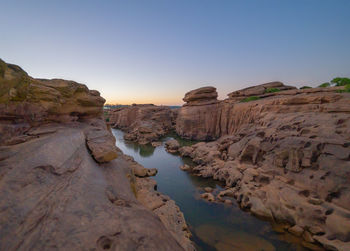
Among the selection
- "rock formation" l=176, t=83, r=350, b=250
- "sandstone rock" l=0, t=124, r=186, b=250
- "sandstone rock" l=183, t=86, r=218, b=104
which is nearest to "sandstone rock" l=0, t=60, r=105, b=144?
"sandstone rock" l=0, t=124, r=186, b=250

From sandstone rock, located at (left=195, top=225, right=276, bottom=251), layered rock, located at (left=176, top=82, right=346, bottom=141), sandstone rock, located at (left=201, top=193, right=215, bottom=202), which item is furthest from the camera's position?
layered rock, located at (left=176, top=82, right=346, bottom=141)

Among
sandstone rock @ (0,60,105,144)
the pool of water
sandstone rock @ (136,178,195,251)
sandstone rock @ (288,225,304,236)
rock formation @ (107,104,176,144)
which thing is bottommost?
the pool of water

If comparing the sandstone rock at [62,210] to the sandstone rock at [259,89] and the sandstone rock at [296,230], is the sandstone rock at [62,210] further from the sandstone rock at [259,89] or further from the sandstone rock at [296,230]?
the sandstone rock at [259,89]

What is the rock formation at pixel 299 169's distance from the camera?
5.75 meters

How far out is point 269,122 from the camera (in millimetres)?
11766

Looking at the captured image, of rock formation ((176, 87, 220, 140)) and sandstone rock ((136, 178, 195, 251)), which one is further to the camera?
rock formation ((176, 87, 220, 140))

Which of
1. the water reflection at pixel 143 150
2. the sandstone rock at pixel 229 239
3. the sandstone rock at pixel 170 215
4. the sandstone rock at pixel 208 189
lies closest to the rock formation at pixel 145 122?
the water reflection at pixel 143 150

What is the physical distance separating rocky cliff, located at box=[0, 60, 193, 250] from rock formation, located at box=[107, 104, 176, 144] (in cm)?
1982

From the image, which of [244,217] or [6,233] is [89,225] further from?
[244,217]

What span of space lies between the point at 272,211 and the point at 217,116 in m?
17.6

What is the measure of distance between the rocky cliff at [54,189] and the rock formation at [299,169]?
15.1ft

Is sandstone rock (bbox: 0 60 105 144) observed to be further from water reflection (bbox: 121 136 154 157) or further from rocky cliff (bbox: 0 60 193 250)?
water reflection (bbox: 121 136 154 157)

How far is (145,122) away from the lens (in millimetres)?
31125

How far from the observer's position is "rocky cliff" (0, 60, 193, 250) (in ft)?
7.21
